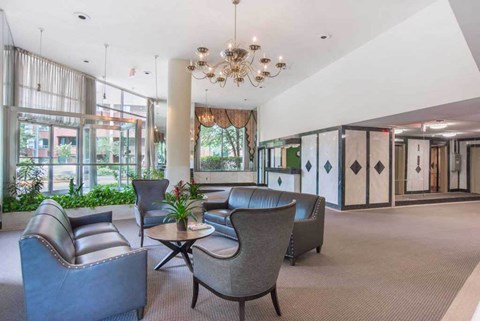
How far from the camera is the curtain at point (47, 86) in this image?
613cm

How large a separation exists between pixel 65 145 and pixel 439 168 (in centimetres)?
1397

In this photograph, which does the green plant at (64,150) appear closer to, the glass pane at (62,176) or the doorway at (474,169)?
the glass pane at (62,176)

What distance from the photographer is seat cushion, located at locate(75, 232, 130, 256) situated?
2.78 m

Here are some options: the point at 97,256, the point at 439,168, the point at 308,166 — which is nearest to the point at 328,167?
the point at 308,166

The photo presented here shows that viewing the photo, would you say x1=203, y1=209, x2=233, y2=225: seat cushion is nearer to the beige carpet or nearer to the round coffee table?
the beige carpet

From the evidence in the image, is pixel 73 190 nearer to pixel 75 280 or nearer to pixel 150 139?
pixel 75 280

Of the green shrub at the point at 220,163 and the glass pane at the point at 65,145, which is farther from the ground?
the glass pane at the point at 65,145

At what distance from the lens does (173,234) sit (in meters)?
3.21

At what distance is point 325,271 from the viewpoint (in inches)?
135

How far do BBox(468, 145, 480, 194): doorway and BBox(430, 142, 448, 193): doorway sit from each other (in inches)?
36.9

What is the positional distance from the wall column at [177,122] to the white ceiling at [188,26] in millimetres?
459

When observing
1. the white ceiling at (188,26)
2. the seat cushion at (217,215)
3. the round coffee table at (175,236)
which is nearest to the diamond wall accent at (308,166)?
the white ceiling at (188,26)

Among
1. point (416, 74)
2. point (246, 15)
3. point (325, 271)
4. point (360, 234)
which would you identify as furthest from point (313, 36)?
point (325, 271)

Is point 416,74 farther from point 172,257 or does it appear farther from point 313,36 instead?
point 172,257
